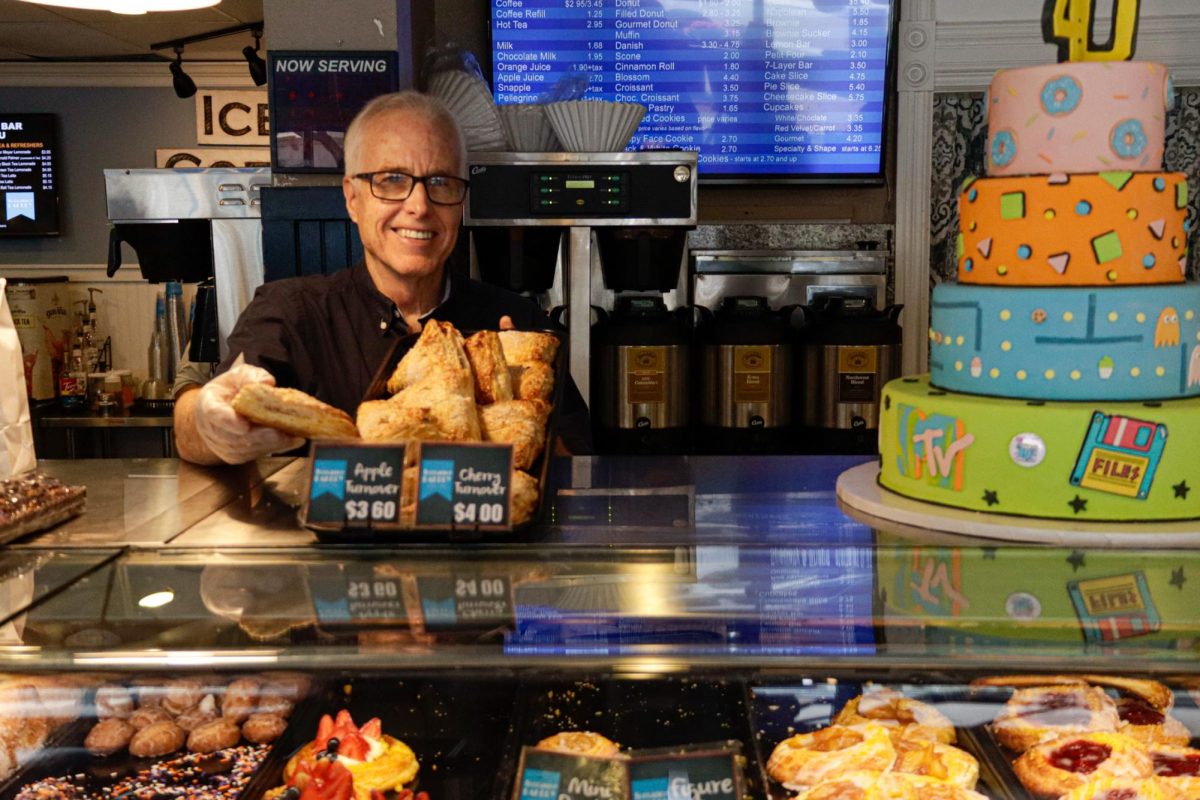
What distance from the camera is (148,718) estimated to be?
1.34 meters

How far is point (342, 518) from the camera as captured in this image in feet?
4.04

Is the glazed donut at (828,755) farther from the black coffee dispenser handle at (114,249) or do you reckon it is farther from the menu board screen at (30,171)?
the menu board screen at (30,171)

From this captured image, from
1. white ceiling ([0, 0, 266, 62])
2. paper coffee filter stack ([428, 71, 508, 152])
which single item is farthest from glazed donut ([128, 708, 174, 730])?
white ceiling ([0, 0, 266, 62])

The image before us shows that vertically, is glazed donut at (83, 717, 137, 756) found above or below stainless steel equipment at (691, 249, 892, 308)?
below

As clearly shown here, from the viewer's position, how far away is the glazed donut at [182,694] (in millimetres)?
1285

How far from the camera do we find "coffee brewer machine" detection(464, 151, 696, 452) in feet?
10.9

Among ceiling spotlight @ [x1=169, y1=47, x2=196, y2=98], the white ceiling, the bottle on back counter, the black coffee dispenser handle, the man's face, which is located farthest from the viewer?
ceiling spotlight @ [x1=169, y1=47, x2=196, y2=98]

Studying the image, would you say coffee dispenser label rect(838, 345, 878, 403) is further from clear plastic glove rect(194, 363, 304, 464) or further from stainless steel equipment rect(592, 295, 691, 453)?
clear plastic glove rect(194, 363, 304, 464)

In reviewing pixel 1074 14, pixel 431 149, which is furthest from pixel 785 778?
pixel 431 149

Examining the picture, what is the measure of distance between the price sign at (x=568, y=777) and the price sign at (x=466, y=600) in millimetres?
232

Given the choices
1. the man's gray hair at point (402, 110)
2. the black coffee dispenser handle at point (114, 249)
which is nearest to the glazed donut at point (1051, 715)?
the man's gray hair at point (402, 110)

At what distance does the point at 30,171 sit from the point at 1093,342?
24.0 feet

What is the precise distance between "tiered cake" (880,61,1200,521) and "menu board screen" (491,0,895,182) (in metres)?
2.98

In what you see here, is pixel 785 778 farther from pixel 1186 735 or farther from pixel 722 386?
pixel 722 386
